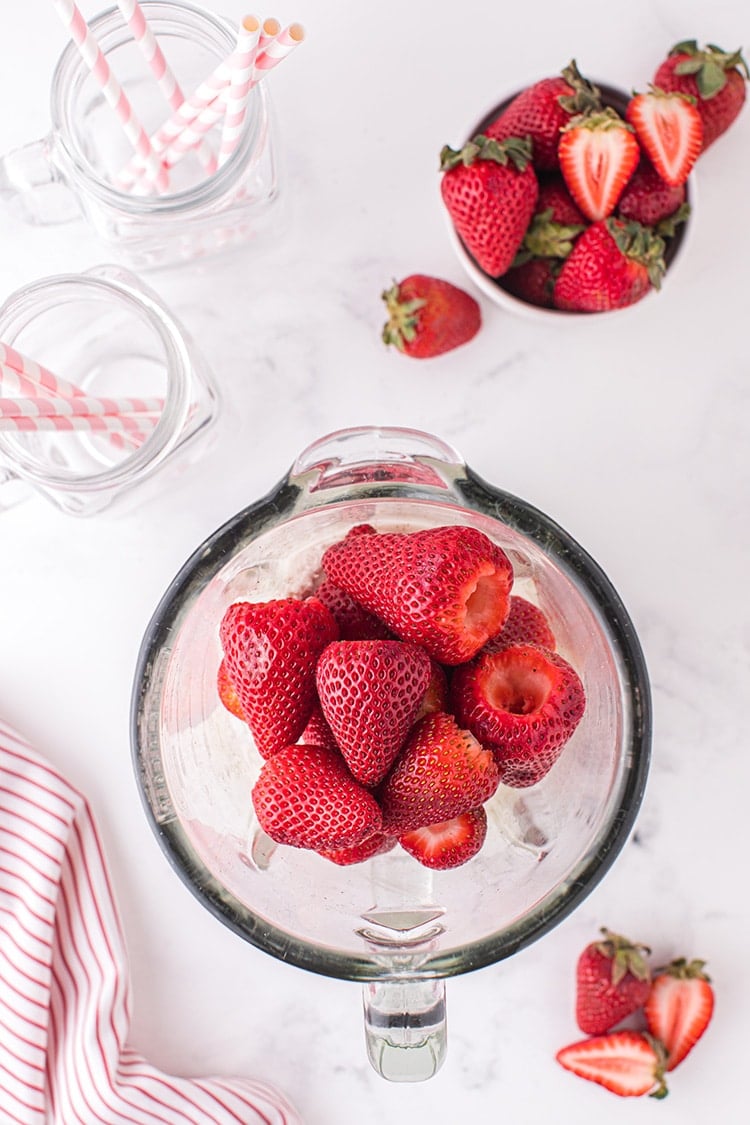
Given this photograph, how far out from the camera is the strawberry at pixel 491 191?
0.86 metres

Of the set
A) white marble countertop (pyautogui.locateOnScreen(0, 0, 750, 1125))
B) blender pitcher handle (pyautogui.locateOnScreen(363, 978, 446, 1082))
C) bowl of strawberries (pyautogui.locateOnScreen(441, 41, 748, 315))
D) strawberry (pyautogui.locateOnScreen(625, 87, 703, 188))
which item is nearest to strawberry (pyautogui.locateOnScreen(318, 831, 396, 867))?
blender pitcher handle (pyautogui.locateOnScreen(363, 978, 446, 1082))

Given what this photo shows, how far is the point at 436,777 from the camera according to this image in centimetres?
63

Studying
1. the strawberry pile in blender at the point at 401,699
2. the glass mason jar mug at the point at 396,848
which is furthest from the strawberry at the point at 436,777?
the glass mason jar mug at the point at 396,848

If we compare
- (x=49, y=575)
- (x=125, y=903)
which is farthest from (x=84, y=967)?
(x=49, y=575)

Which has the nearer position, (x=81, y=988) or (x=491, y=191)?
(x=491, y=191)

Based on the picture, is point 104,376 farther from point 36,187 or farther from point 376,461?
point 376,461

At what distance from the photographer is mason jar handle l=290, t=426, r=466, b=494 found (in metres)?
0.78

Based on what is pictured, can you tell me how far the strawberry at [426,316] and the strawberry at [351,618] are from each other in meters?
0.30

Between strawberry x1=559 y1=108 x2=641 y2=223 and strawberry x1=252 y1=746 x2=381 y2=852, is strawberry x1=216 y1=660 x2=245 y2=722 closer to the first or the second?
strawberry x1=252 y1=746 x2=381 y2=852

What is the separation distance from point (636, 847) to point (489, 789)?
0.40 metres

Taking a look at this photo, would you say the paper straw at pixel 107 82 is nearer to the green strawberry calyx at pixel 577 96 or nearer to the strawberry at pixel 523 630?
the green strawberry calyx at pixel 577 96

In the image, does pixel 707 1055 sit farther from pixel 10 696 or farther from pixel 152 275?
pixel 152 275

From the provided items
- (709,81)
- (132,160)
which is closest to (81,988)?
(132,160)

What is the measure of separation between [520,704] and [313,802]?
0.14 m
